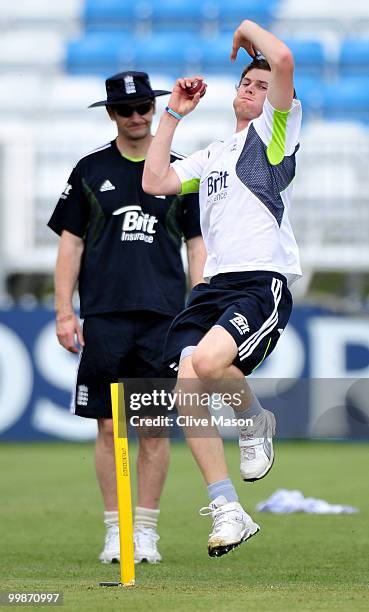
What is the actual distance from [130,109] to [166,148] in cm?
107

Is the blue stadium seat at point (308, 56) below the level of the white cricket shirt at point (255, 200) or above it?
above

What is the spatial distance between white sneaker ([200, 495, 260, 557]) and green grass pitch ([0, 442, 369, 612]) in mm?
151

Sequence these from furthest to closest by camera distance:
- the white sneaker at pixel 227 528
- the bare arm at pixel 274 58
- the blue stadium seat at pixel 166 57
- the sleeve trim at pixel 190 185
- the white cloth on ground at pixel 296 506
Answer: the blue stadium seat at pixel 166 57 < the white cloth on ground at pixel 296 506 < the sleeve trim at pixel 190 185 < the bare arm at pixel 274 58 < the white sneaker at pixel 227 528

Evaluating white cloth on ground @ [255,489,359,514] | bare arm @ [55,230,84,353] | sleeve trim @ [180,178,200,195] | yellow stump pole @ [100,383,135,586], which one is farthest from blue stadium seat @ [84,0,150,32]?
yellow stump pole @ [100,383,135,586]

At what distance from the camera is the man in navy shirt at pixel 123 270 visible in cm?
616

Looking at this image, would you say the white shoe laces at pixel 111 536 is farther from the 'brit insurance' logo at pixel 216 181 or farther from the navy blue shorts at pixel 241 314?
the 'brit insurance' logo at pixel 216 181

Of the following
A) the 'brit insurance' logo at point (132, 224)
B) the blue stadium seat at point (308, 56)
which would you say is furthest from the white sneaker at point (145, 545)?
the blue stadium seat at point (308, 56)

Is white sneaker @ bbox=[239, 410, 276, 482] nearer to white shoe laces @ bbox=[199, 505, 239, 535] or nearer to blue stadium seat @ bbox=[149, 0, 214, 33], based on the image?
white shoe laces @ bbox=[199, 505, 239, 535]

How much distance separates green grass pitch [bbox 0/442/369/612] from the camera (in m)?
4.31

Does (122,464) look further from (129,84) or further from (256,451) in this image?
(129,84)

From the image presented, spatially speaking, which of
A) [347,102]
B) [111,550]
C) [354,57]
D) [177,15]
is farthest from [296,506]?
[177,15]

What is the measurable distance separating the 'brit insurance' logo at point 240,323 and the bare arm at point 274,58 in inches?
32.0

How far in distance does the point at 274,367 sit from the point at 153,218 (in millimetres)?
6836

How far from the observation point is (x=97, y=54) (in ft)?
60.4
